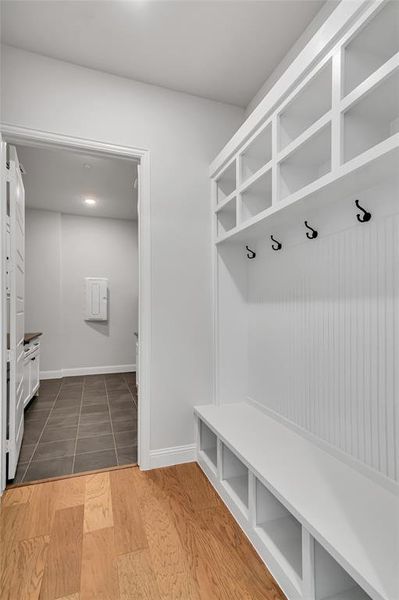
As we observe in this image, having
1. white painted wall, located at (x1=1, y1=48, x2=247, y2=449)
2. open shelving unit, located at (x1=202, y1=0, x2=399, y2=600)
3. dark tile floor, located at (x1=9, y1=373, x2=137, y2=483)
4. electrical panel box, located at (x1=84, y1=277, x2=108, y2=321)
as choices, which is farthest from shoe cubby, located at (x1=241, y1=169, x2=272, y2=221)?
electrical panel box, located at (x1=84, y1=277, x2=108, y2=321)

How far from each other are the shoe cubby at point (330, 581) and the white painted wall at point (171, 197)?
128cm

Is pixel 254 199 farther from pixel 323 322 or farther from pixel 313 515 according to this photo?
pixel 313 515

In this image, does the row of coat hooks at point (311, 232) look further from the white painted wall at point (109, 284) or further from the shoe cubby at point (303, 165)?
the white painted wall at point (109, 284)

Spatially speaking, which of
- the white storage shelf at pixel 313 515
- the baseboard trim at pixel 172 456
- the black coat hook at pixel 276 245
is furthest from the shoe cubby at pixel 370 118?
the baseboard trim at pixel 172 456

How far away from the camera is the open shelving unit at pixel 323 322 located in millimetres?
1083

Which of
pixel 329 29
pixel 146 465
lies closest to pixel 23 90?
pixel 329 29

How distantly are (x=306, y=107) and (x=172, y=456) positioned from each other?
2.32 metres

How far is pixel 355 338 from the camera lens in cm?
139

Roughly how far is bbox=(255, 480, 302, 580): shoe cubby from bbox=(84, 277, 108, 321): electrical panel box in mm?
4388

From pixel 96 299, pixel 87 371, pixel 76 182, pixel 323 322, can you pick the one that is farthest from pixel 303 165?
pixel 87 371

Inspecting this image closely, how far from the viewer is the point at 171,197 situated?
227 cm

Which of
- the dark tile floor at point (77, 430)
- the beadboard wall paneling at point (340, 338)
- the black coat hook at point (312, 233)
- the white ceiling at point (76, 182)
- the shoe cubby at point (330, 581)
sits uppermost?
the white ceiling at point (76, 182)

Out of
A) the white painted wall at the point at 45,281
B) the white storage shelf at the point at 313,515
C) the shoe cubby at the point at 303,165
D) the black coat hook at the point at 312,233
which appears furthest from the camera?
the white painted wall at the point at 45,281

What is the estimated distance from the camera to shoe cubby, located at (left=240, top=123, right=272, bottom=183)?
1.80 metres
